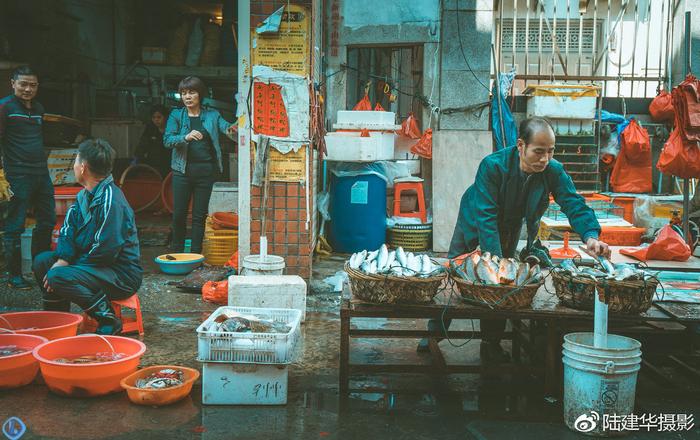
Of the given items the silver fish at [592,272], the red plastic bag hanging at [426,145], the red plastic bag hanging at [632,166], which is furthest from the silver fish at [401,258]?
the red plastic bag hanging at [632,166]

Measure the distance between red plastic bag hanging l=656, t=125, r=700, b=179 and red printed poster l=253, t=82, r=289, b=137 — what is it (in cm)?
414

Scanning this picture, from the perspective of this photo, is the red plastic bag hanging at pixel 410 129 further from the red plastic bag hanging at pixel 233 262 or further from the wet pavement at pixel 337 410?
the wet pavement at pixel 337 410

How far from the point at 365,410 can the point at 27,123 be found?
5.36 meters

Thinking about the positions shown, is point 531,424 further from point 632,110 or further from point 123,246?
point 632,110

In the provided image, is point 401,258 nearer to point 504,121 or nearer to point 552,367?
point 552,367

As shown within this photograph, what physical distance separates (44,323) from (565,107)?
346 inches

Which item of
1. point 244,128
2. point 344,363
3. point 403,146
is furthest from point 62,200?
point 344,363

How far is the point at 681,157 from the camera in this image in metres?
7.29

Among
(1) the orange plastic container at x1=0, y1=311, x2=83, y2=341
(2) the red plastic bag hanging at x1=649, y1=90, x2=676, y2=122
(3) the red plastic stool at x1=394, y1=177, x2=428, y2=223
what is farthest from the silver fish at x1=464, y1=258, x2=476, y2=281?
(2) the red plastic bag hanging at x1=649, y1=90, x2=676, y2=122

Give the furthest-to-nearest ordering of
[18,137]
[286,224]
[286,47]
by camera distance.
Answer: [286,224] → [18,137] → [286,47]

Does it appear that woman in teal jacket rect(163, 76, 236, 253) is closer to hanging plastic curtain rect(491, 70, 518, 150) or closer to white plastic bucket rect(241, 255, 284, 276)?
white plastic bucket rect(241, 255, 284, 276)

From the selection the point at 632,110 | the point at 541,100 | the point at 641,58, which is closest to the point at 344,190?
the point at 541,100

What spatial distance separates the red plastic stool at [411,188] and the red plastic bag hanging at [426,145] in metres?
0.51

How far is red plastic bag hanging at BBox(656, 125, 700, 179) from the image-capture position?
7.27m
